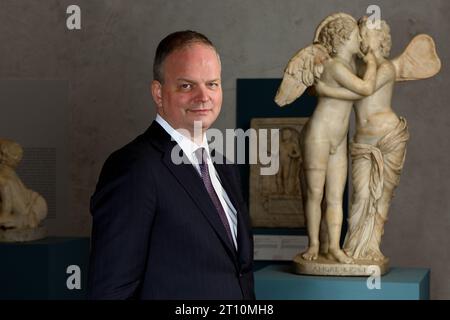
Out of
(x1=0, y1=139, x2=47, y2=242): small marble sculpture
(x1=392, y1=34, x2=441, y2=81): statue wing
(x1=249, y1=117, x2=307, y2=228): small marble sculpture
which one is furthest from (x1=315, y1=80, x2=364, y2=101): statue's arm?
(x1=0, y1=139, x2=47, y2=242): small marble sculpture

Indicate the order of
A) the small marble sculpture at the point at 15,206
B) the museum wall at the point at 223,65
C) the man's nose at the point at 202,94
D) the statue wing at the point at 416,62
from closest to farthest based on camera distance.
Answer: the man's nose at the point at 202,94 < the statue wing at the point at 416,62 < the small marble sculpture at the point at 15,206 < the museum wall at the point at 223,65

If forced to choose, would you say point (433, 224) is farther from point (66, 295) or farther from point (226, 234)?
point (226, 234)

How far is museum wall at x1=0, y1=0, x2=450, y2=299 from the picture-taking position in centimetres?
692

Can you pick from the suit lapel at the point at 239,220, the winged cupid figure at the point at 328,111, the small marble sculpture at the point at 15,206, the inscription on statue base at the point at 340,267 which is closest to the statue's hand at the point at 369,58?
the winged cupid figure at the point at 328,111

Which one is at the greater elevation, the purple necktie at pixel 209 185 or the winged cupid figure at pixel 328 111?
the winged cupid figure at pixel 328 111

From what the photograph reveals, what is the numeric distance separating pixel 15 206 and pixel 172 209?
4.29 metres

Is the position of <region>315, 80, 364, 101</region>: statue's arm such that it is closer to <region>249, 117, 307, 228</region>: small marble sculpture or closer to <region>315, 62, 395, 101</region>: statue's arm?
<region>315, 62, 395, 101</region>: statue's arm

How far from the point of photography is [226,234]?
2924 millimetres

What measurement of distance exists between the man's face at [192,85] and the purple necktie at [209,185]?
4.0 inches

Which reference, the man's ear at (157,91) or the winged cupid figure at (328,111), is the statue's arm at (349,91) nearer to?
the winged cupid figure at (328,111)

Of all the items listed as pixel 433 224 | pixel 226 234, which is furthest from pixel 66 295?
pixel 226 234

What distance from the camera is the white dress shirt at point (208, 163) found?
297cm

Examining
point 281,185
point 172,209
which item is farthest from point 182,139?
point 281,185

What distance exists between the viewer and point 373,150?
5.12 metres
